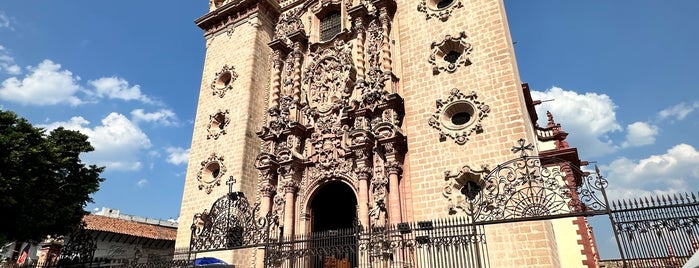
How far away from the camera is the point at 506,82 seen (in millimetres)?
12203

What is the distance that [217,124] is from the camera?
18281mm

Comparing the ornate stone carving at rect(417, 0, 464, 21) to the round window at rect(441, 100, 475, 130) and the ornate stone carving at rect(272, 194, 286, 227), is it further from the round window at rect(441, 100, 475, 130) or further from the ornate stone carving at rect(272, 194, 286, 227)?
the ornate stone carving at rect(272, 194, 286, 227)

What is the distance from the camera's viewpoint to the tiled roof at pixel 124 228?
2264cm

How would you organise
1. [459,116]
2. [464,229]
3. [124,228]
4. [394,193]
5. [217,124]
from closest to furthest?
1. [464,229]
2. [394,193]
3. [459,116]
4. [217,124]
5. [124,228]

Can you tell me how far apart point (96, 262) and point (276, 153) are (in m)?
6.68

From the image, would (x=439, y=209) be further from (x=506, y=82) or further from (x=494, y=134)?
(x=506, y=82)

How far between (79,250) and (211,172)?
5.05 meters

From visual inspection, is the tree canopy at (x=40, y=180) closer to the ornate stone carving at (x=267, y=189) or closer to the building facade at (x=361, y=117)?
the building facade at (x=361, y=117)

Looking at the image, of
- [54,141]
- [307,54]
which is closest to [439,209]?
[307,54]

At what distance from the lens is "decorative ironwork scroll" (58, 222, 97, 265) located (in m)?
14.2

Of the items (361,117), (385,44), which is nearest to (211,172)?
(361,117)

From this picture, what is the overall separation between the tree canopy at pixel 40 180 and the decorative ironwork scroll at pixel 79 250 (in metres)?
1.19

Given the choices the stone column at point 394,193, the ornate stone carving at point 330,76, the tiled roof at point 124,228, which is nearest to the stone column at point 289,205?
the ornate stone carving at point 330,76

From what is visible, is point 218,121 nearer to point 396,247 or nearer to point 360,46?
point 360,46
